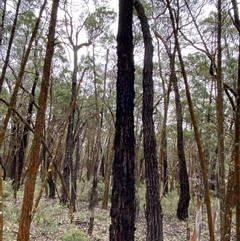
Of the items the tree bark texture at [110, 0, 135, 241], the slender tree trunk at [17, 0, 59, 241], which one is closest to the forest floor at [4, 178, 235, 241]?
the tree bark texture at [110, 0, 135, 241]

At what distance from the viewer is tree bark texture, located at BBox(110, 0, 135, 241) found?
347 cm

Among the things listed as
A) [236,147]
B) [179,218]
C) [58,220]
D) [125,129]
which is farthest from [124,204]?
[179,218]

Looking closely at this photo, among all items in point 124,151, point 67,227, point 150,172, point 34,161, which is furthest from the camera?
point 67,227

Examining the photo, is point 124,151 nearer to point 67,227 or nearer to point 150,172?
point 150,172

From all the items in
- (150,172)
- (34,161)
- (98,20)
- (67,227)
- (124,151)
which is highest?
(98,20)

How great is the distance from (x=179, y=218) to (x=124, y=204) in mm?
6990

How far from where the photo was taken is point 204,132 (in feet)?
39.2

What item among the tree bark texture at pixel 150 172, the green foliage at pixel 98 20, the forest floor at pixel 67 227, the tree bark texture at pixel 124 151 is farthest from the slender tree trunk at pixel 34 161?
the green foliage at pixel 98 20

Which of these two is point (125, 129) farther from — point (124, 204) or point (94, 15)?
point (94, 15)

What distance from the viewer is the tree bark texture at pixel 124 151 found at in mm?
3469

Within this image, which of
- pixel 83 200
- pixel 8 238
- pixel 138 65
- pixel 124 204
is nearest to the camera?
pixel 124 204

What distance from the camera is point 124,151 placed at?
354 cm

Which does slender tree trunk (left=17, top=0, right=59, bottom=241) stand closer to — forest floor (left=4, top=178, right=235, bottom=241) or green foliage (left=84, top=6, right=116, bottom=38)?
forest floor (left=4, top=178, right=235, bottom=241)

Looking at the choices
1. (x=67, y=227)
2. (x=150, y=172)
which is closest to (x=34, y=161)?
(x=150, y=172)
